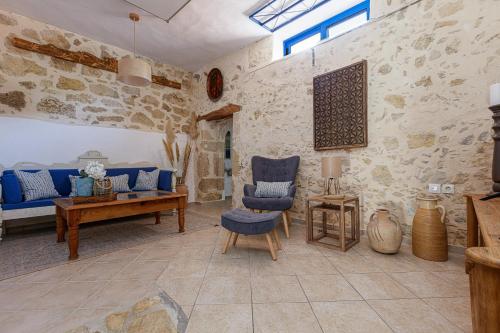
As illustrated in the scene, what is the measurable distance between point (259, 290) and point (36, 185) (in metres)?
3.23

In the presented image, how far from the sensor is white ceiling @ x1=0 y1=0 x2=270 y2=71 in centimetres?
310

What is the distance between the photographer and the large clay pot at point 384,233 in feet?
6.91

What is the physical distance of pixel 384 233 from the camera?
6.97 feet

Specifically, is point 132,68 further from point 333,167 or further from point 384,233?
point 384,233

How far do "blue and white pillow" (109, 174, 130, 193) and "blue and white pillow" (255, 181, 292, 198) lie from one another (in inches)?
87.6

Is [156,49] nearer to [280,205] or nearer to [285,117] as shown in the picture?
[285,117]

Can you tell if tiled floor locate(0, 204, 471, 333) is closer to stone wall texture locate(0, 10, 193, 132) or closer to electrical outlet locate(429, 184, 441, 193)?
electrical outlet locate(429, 184, 441, 193)

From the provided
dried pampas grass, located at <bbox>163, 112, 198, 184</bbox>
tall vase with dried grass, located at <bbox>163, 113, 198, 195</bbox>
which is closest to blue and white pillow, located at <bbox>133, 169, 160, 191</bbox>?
tall vase with dried grass, located at <bbox>163, 113, 198, 195</bbox>

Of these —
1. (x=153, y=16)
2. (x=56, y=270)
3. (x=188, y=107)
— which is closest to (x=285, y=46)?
A: (x=153, y=16)

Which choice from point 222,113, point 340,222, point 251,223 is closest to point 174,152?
point 222,113

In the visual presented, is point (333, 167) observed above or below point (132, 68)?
below

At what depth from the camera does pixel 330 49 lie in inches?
119

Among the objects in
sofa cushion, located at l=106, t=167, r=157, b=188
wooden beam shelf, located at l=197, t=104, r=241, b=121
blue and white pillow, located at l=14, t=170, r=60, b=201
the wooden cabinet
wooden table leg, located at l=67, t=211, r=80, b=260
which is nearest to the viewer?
the wooden cabinet

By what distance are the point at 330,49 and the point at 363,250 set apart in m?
2.54
